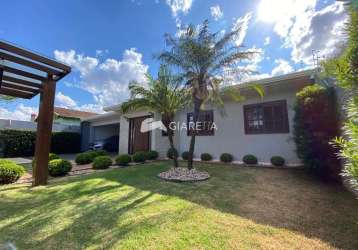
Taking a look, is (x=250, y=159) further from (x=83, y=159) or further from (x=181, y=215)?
(x=83, y=159)

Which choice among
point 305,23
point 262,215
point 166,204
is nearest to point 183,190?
point 166,204

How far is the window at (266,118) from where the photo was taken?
938 centimetres

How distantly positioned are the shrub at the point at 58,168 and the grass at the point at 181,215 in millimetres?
1399

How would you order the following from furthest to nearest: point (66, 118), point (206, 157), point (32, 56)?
point (66, 118) → point (206, 157) → point (32, 56)

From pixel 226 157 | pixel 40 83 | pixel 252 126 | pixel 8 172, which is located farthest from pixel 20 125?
pixel 252 126

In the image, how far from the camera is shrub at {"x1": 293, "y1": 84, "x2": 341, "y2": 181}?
594 centimetres

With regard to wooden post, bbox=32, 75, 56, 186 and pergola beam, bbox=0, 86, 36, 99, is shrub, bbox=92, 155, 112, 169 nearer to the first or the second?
wooden post, bbox=32, 75, 56, 186

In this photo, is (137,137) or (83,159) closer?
(83,159)

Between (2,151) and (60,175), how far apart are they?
11100mm

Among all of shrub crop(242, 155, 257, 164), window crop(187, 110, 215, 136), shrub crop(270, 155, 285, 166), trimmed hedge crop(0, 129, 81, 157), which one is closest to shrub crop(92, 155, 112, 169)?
window crop(187, 110, 215, 136)

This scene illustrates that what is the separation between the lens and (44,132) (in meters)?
6.70

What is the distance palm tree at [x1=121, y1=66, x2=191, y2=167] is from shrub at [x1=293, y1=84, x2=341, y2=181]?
4.44 metres

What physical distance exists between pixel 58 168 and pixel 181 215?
6238mm

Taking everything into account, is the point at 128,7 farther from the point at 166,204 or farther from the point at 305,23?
the point at 166,204
